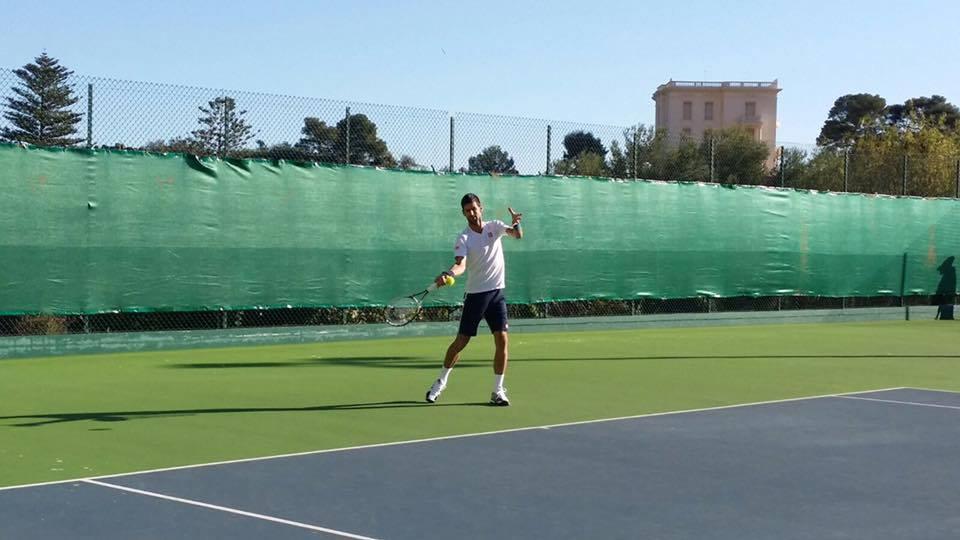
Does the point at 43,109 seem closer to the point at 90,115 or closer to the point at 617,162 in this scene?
the point at 90,115

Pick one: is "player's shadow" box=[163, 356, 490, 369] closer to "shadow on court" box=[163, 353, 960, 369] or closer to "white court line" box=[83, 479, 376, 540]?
"shadow on court" box=[163, 353, 960, 369]

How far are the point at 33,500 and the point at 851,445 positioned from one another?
508cm

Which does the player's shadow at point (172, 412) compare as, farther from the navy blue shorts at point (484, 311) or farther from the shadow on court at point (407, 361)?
the shadow on court at point (407, 361)

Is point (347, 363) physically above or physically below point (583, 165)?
below

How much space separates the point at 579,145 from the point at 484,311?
31.3ft

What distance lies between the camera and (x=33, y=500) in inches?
249

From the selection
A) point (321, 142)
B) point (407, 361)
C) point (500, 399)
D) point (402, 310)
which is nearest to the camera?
point (500, 399)

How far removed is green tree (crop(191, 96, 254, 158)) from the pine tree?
57.4 inches

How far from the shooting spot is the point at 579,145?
63.9 feet

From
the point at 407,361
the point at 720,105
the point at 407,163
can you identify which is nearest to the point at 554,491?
the point at 407,361

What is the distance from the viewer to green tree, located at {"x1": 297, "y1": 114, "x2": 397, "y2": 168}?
16188 mm

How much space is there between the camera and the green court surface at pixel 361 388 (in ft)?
27.1

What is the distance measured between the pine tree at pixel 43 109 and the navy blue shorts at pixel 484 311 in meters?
5.53

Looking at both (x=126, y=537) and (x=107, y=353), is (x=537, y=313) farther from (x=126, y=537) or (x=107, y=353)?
(x=126, y=537)
